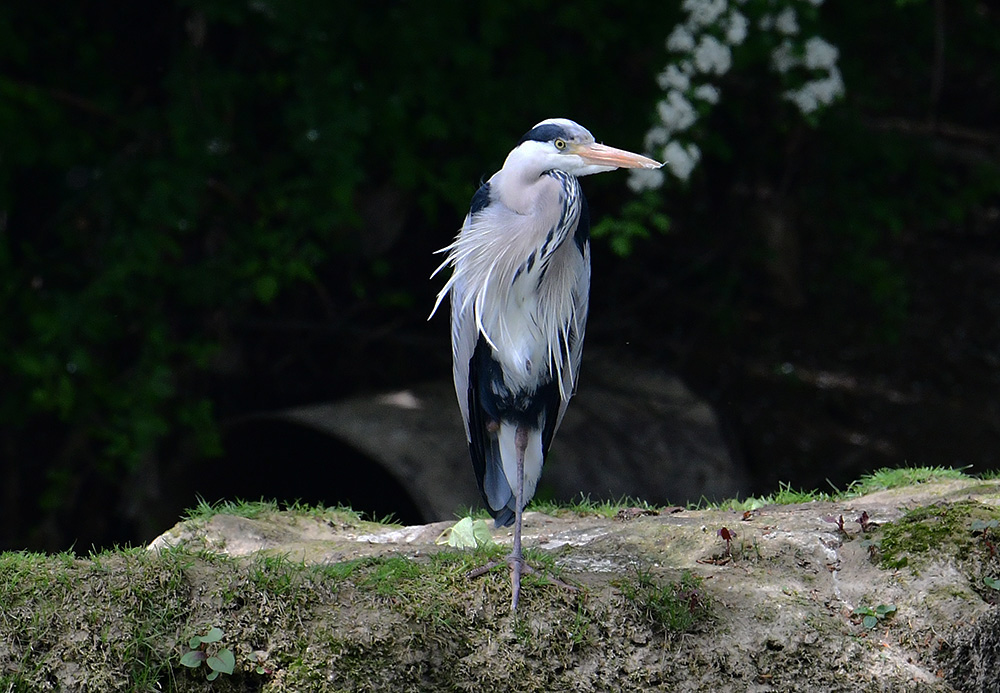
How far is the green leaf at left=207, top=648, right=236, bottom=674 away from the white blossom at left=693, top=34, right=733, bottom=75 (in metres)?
3.04

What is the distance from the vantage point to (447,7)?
530 centimetres

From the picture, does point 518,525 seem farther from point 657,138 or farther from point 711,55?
point 711,55

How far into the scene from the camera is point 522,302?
3.56 m

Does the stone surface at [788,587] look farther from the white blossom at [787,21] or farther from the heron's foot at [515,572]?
the white blossom at [787,21]

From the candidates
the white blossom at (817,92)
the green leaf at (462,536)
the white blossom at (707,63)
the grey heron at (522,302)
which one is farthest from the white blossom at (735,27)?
the green leaf at (462,536)

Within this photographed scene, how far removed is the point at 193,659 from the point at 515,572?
0.85 m

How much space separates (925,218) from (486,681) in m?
4.32

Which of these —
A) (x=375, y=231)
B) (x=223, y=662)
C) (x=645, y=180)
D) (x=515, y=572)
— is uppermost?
(x=645, y=180)

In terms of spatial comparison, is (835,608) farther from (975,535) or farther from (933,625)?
(975,535)

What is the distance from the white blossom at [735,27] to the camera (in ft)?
15.8

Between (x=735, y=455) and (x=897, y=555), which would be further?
(x=735, y=455)

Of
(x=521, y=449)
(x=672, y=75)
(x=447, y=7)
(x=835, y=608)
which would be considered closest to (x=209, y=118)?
(x=447, y=7)

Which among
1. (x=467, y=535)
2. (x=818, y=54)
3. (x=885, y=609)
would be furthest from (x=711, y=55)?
(x=885, y=609)

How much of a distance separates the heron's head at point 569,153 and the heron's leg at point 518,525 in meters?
0.80
